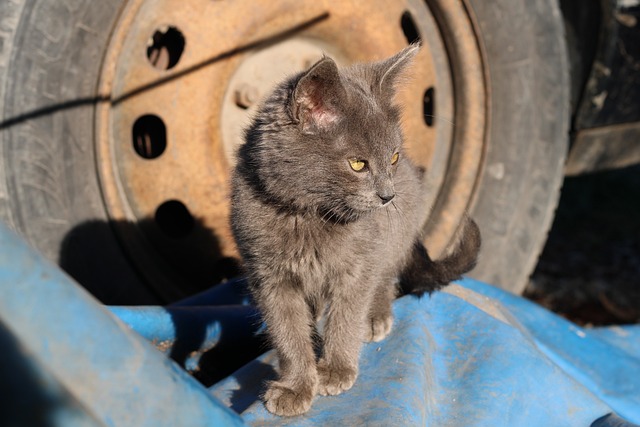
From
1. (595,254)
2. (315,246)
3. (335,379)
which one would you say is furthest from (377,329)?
(595,254)

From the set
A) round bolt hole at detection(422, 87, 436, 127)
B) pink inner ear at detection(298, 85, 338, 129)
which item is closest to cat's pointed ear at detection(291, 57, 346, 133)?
pink inner ear at detection(298, 85, 338, 129)

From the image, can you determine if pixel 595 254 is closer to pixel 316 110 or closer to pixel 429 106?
pixel 429 106

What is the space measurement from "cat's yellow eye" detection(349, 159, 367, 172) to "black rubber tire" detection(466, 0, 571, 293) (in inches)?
52.4

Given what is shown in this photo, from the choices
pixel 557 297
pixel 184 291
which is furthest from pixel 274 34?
pixel 557 297

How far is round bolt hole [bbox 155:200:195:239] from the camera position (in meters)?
2.65

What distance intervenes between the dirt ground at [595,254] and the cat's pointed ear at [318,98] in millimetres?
2775

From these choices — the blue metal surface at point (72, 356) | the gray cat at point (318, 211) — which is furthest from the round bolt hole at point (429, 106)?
the blue metal surface at point (72, 356)

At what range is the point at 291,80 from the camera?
1.90 m

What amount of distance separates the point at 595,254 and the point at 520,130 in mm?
2377

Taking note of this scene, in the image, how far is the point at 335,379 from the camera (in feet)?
6.66

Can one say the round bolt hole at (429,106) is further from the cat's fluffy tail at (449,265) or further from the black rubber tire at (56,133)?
the black rubber tire at (56,133)

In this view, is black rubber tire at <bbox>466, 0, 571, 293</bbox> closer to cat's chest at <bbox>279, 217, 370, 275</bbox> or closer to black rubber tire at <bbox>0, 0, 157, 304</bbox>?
cat's chest at <bbox>279, 217, 370, 275</bbox>

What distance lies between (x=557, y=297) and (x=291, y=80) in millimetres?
3073

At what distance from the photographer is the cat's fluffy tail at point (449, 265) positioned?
256 centimetres
